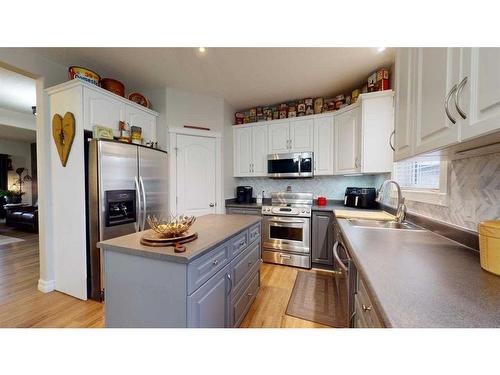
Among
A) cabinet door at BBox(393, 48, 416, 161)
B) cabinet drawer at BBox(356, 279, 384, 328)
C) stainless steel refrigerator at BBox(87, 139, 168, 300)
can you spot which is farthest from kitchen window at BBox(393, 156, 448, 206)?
stainless steel refrigerator at BBox(87, 139, 168, 300)

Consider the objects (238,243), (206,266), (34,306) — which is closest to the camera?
(206,266)

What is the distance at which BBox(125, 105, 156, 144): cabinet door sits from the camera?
244 centimetres

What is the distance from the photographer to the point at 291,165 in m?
3.14

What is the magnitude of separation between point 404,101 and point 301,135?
1.97 meters

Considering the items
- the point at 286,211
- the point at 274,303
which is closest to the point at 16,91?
the point at 286,211

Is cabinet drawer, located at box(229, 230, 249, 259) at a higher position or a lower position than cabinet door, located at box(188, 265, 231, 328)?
higher

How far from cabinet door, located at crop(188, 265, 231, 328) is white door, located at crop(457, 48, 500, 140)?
4.39 ft

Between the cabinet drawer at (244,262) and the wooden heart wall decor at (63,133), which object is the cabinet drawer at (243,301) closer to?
the cabinet drawer at (244,262)

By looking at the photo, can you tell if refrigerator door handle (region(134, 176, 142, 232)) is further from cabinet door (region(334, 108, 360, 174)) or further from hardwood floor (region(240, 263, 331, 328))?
cabinet door (region(334, 108, 360, 174))

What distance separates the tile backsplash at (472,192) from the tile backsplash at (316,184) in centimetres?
163

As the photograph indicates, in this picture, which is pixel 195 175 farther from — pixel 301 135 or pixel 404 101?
pixel 404 101

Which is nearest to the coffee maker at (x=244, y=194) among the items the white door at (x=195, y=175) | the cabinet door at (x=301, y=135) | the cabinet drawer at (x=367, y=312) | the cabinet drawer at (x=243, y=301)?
the white door at (x=195, y=175)

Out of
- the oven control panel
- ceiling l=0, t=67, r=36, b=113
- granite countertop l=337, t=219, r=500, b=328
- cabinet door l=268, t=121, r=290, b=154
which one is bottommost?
the oven control panel
